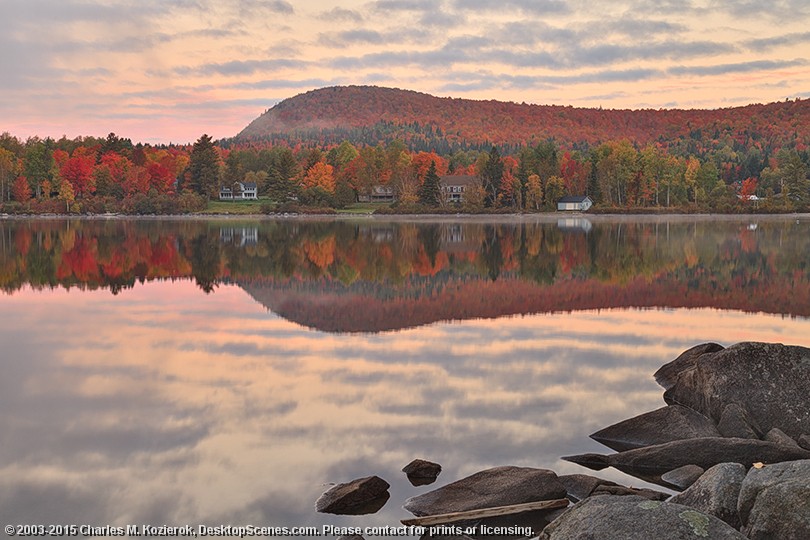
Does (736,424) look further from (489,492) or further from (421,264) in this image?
(421,264)

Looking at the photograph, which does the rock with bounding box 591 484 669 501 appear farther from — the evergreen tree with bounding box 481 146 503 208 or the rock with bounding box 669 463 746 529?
the evergreen tree with bounding box 481 146 503 208

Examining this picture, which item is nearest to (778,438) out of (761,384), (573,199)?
(761,384)

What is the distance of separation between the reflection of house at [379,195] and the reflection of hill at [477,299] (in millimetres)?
129663

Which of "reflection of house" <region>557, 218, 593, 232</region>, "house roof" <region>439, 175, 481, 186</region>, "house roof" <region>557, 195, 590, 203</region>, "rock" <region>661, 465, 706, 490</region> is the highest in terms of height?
"house roof" <region>439, 175, 481, 186</region>

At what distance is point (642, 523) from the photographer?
7387 mm

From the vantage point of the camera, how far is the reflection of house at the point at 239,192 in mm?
167250

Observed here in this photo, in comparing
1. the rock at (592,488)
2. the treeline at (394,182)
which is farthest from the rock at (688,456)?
the treeline at (394,182)

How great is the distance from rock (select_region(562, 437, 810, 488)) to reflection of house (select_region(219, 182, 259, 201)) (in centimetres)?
15844

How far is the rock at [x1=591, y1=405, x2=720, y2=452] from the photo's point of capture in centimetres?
1311

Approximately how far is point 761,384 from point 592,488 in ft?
15.1

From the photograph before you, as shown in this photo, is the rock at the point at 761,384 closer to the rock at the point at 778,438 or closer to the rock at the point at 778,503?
the rock at the point at 778,438

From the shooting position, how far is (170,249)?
5775 centimetres

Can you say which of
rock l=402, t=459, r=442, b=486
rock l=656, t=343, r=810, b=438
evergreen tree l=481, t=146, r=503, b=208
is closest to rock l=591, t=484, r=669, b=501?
rock l=402, t=459, r=442, b=486

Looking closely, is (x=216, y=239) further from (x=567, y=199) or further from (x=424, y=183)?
(x=567, y=199)
